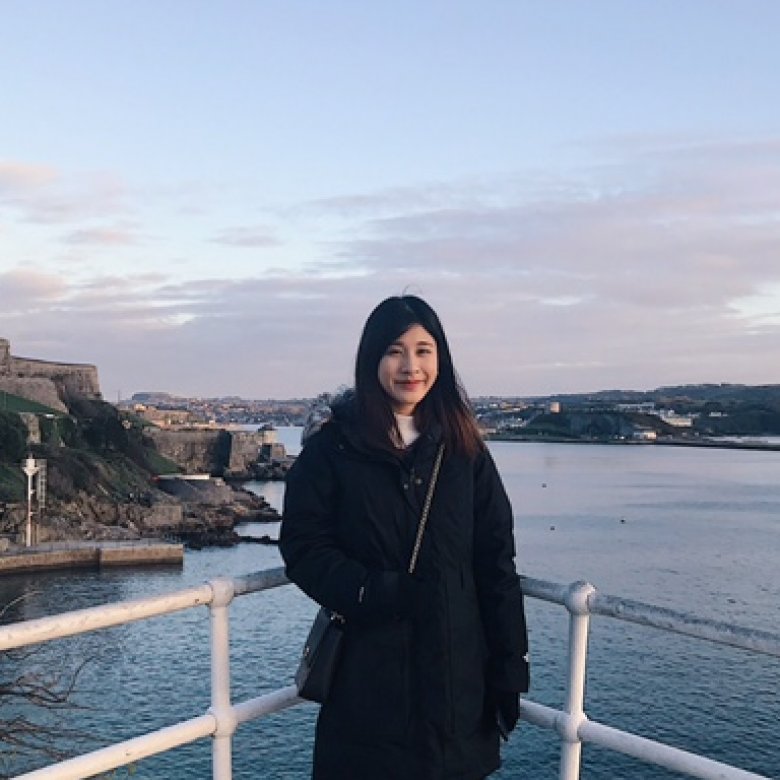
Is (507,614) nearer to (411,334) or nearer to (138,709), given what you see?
(411,334)

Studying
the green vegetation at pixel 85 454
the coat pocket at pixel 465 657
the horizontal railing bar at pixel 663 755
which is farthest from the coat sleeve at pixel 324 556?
the green vegetation at pixel 85 454

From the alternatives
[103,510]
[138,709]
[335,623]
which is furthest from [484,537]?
[103,510]

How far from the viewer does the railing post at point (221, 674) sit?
9.02 ft

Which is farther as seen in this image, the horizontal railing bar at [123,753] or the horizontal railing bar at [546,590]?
the horizontal railing bar at [546,590]

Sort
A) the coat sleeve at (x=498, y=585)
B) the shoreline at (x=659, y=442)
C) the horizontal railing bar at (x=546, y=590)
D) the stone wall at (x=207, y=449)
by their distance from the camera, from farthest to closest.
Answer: the shoreline at (x=659, y=442), the stone wall at (x=207, y=449), the horizontal railing bar at (x=546, y=590), the coat sleeve at (x=498, y=585)

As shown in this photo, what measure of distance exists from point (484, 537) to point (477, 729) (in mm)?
Answer: 512

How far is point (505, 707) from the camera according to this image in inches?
98.2

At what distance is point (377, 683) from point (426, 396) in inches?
32.4

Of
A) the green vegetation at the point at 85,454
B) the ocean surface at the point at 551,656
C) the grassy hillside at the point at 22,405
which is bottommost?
the ocean surface at the point at 551,656

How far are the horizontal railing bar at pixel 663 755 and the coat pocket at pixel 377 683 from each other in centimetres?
60

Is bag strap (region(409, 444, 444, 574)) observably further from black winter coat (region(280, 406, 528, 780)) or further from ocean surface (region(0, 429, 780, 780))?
ocean surface (region(0, 429, 780, 780))

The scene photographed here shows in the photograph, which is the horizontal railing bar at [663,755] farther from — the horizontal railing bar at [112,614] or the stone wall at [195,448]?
the stone wall at [195,448]

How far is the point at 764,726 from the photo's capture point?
1738 centimetres

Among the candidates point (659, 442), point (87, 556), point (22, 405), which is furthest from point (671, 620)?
point (659, 442)
